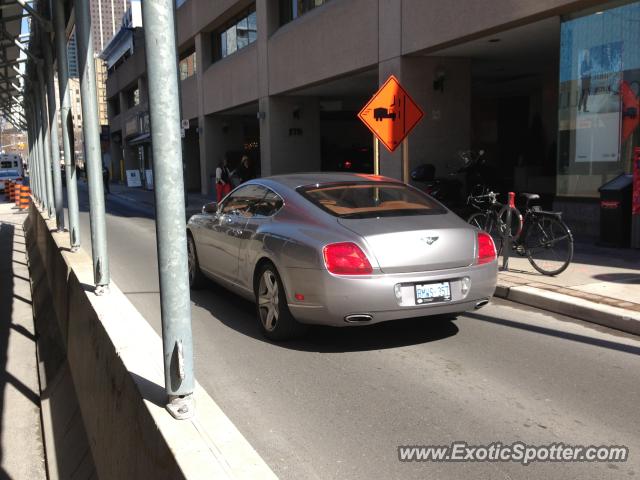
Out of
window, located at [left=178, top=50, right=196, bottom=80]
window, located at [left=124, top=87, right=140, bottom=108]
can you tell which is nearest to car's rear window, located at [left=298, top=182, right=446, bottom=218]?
window, located at [left=178, top=50, right=196, bottom=80]

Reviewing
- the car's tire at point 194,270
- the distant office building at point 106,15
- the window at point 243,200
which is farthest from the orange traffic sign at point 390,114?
the distant office building at point 106,15

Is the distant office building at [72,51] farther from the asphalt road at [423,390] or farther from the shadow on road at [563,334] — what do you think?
the shadow on road at [563,334]

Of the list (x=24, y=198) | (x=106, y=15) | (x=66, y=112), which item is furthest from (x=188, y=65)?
(x=106, y=15)

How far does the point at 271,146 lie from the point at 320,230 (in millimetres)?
17400

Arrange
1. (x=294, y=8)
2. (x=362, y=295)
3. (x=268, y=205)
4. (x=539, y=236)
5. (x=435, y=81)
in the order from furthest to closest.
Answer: (x=294, y=8) < (x=435, y=81) < (x=539, y=236) < (x=268, y=205) < (x=362, y=295)

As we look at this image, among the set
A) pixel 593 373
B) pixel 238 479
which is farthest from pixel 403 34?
pixel 238 479

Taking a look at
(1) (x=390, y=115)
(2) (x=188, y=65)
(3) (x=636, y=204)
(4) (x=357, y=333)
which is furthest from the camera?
(2) (x=188, y=65)

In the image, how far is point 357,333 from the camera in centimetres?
597

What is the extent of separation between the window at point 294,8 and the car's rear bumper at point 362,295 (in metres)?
14.5

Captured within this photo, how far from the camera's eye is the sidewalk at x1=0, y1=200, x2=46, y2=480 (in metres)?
5.24

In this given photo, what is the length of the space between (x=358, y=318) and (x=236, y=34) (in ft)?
73.9

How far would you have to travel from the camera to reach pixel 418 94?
47.0 feet

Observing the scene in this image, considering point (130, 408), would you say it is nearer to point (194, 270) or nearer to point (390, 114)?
point (194, 270)

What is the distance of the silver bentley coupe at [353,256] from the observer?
505 cm
